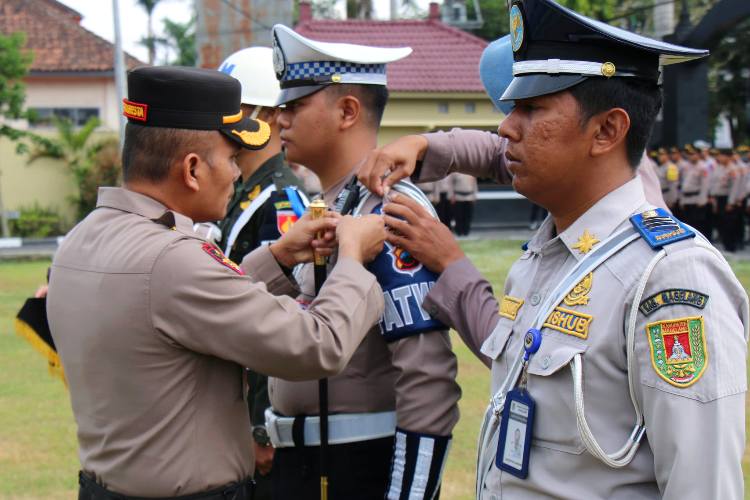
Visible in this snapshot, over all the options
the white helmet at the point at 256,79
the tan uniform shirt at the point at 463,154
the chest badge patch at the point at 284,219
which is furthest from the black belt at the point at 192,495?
the white helmet at the point at 256,79

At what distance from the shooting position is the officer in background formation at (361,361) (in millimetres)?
2787

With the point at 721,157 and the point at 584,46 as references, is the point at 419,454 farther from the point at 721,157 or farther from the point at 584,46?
the point at 721,157

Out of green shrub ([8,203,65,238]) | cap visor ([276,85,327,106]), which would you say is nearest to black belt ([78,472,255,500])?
cap visor ([276,85,327,106])

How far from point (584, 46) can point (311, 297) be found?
1.37 meters

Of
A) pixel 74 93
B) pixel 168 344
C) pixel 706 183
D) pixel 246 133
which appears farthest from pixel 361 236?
pixel 74 93

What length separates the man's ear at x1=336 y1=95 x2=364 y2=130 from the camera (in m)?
3.20

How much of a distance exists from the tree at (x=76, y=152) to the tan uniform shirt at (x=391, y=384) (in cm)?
2487

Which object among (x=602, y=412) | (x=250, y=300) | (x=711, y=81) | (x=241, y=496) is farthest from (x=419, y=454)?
(x=711, y=81)

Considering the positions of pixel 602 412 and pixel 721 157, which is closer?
pixel 602 412

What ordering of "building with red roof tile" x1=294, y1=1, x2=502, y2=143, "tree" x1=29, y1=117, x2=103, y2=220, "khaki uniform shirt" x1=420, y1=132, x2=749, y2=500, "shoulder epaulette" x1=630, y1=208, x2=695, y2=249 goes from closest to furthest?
"khaki uniform shirt" x1=420, y1=132, x2=749, y2=500, "shoulder epaulette" x1=630, y1=208, x2=695, y2=249, "building with red roof tile" x1=294, y1=1, x2=502, y2=143, "tree" x1=29, y1=117, x2=103, y2=220

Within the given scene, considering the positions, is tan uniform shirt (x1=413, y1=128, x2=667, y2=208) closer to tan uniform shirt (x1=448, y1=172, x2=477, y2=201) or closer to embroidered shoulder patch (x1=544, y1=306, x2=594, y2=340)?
embroidered shoulder patch (x1=544, y1=306, x2=594, y2=340)

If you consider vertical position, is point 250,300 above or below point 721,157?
above

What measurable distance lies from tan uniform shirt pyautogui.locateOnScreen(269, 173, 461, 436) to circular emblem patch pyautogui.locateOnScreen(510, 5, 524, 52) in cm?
90

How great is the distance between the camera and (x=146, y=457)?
7.81ft
